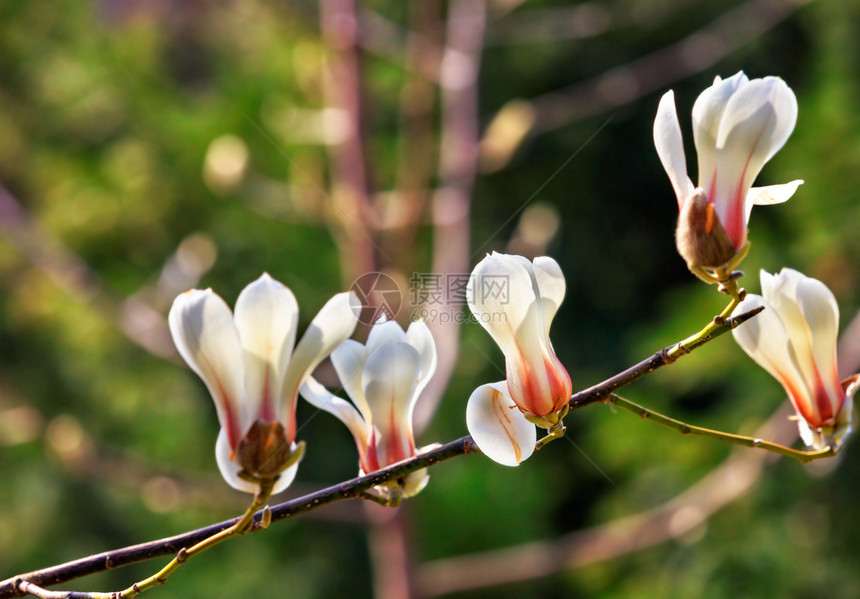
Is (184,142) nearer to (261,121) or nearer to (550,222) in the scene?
(261,121)

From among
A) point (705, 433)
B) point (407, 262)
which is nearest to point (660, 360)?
point (705, 433)

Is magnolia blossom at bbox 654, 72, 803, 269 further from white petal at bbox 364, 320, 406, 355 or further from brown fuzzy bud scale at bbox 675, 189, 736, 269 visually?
white petal at bbox 364, 320, 406, 355

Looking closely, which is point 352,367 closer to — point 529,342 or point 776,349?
point 529,342

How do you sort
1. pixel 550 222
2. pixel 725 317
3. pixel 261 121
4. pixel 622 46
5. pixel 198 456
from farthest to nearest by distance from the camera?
pixel 622 46 < pixel 261 121 < pixel 198 456 < pixel 550 222 < pixel 725 317

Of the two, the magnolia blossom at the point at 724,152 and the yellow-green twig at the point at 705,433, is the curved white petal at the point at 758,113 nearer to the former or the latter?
the magnolia blossom at the point at 724,152

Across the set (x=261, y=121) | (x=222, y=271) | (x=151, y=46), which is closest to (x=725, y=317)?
(x=222, y=271)

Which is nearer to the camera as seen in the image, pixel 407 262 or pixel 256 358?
pixel 256 358

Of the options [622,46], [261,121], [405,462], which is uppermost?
[622,46]

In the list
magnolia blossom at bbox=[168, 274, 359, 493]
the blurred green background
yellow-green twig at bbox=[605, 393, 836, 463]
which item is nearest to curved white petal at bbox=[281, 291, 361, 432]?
magnolia blossom at bbox=[168, 274, 359, 493]
